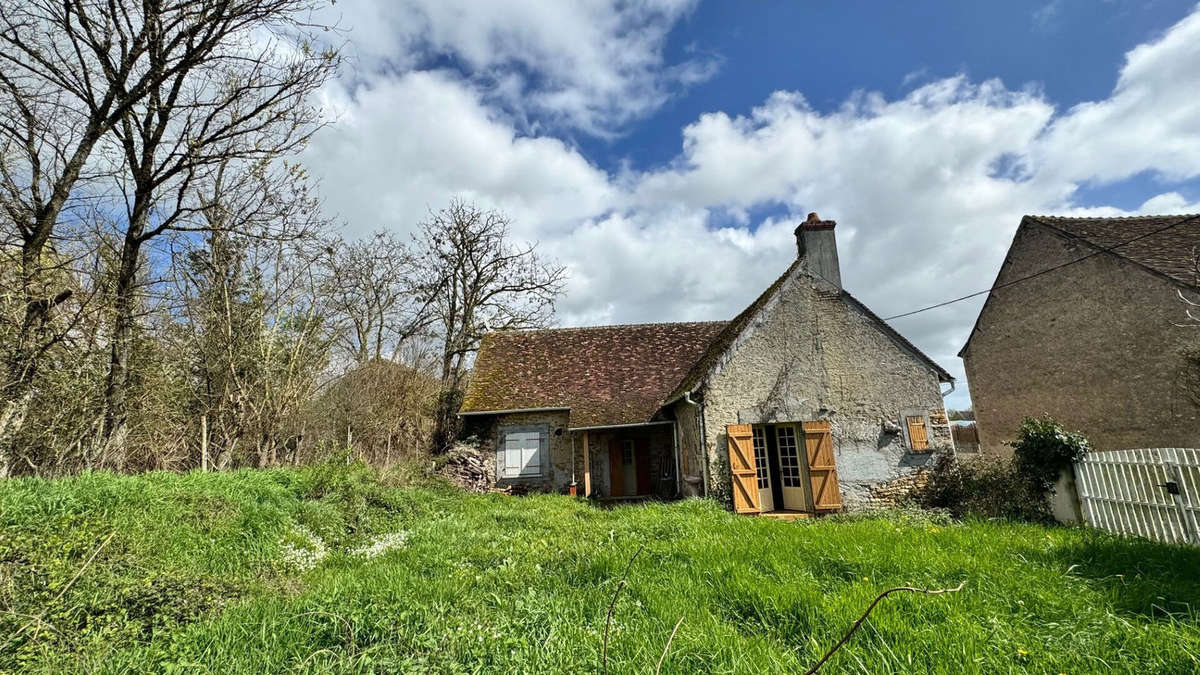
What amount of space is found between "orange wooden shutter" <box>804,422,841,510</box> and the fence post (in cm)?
502

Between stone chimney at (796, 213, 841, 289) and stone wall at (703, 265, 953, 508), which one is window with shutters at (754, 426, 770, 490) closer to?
stone wall at (703, 265, 953, 508)

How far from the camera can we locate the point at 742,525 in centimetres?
764

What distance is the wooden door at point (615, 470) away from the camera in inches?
604

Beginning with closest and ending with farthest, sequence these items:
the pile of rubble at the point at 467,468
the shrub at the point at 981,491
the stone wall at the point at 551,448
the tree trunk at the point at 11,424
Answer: the tree trunk at the point at 11,424 < the shrub at the point at 981,491 < the pile of rubble at the point at 467,468 < the stone wall at the point at 551,448

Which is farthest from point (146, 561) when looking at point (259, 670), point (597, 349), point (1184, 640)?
point (597, 349)

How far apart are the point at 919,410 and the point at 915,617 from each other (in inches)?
341

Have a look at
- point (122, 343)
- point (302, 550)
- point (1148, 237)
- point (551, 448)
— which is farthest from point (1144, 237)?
point (122, 343)

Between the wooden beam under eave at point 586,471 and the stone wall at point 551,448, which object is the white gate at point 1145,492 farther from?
the stone wall at point 551,448

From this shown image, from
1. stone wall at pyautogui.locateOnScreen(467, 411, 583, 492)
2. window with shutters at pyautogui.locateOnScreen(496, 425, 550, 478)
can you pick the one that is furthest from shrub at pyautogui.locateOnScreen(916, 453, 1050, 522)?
window with shutters at pyautogui.locateOnScreen(496, 425, 550, 478)

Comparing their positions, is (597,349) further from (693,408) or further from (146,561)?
(146,561)

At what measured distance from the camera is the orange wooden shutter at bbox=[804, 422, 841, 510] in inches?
407

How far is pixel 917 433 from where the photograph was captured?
10578 millimetres

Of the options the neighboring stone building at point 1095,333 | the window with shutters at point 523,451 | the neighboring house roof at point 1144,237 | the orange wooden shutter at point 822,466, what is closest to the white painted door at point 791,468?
the orange wooden shutter at point 822,466

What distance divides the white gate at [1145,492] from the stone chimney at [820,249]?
18.2ft
